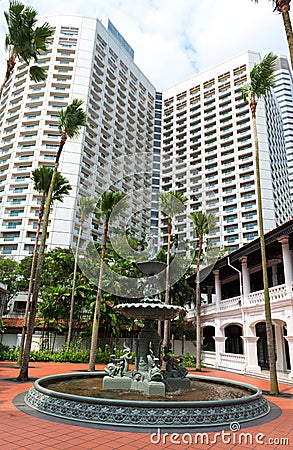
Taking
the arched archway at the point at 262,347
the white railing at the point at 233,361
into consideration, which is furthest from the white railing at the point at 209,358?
the arched archway at the point at 262,347

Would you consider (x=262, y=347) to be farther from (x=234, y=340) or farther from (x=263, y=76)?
(x=263, y=76)

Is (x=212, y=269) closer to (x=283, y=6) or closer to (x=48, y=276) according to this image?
(x=48, y=276)

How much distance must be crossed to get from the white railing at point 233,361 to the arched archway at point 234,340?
2.95 metres

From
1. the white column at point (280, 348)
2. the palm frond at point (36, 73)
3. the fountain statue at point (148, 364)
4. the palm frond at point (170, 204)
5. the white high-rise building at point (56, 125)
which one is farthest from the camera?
the white high-rise building at point (56, 125)


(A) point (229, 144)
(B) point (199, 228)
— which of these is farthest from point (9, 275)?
(A) point (229, 144)

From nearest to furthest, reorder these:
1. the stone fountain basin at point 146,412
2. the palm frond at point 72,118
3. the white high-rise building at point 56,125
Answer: the stone fountain basin at point 146,412
the palm frond at point 72,118
the white high-rise building at point 56,125

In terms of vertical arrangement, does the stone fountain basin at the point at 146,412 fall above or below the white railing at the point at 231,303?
below

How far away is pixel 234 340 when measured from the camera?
26.5m

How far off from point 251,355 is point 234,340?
6562mm

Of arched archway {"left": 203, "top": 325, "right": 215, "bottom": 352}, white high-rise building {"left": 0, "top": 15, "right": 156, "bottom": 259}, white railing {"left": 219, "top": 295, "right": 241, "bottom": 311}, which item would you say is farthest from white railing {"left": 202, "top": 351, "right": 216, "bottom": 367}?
white high-rise building {"left": 0, "top": 15, "right": 156, "bottom": 259}

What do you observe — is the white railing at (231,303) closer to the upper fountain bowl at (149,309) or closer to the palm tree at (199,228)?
the palm tree at (199,228)

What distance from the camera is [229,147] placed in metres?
62.0

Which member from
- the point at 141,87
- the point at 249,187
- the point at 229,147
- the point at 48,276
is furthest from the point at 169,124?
the point at 48,276

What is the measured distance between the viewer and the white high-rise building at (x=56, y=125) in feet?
160
